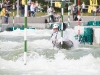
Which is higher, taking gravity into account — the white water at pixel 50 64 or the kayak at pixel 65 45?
the kayak at pixel 65 45

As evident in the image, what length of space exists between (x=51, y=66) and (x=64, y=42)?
4.19m

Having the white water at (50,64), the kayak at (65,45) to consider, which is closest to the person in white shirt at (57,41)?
the kayak at (65,45)

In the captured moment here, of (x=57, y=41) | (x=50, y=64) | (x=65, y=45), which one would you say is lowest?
(x=50, y=64)

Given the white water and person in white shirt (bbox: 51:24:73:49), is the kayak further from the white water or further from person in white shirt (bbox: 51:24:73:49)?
the white water

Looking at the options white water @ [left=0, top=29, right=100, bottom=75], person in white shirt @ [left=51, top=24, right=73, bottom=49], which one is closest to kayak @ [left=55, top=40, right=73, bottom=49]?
person in white shirt @ [left=51, top=24, right=73, bottom=49]

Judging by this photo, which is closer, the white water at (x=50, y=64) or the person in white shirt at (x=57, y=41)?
the white water at (x=50, y=64)

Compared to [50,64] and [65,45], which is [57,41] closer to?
[65,45]

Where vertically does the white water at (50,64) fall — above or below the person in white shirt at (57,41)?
below

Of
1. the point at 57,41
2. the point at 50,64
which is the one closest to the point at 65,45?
the point at 57,41

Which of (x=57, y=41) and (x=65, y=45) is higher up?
(x=57, y=41)

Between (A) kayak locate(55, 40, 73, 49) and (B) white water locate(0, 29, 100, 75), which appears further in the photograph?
(A) kayak locate(55, 40, 73, 49)

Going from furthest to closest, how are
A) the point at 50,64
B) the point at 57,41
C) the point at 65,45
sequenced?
1. the point at 57,41
2. the point at 65,45
3. the point at 50,64

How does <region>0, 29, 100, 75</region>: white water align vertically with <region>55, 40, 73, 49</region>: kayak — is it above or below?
below

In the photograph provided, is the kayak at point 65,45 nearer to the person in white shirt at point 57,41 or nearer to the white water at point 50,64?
the person in white shirt at point 57,41
